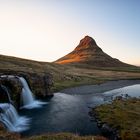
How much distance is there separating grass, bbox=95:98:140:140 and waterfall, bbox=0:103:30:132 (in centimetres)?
1633

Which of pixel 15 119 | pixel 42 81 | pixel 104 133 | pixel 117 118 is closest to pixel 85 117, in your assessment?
pixel 117 118

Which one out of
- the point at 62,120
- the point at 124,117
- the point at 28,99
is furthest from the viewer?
the point at 28,99

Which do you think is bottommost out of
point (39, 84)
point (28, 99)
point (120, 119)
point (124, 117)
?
point (120, 119)

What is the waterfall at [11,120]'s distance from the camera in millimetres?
45625

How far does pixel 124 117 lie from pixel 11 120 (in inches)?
919

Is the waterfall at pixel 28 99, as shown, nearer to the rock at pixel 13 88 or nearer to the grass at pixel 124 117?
the rock at pixel 13 88

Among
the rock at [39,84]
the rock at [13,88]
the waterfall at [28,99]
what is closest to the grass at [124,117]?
the waterfall at [28,99]

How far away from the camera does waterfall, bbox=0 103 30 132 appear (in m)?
45.6

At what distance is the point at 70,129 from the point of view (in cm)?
4697

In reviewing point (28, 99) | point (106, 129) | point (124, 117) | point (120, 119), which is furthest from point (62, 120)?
point (28, 99)

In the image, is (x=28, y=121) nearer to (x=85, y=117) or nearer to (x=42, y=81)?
(x=85, y=117)

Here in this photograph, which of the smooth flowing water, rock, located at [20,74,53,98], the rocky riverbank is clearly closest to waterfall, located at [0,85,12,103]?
the smooth flowing water

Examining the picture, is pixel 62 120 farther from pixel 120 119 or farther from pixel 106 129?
pixel 120 119

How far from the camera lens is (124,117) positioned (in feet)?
167
